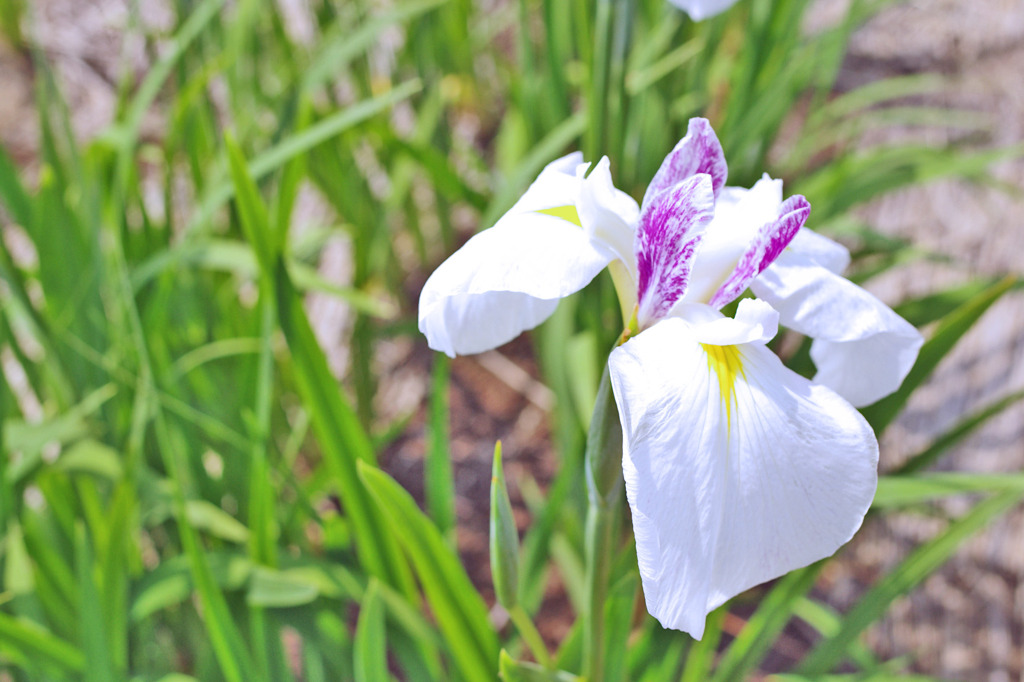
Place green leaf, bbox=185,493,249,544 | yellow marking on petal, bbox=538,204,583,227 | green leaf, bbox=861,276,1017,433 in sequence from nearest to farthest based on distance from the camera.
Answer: yellow marking on petal, bbox=538,204,583,227 → green leaf, bbox=861,276,1017,433 → green leaf, bbox=185,493,249,544

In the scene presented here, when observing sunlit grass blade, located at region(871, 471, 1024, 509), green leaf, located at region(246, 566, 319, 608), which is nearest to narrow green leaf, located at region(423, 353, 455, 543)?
green leaf, located at region(246, 566, 319, 608)


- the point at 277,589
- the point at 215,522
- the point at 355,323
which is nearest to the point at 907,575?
the point at 277,589

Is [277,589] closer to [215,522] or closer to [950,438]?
[215,522]

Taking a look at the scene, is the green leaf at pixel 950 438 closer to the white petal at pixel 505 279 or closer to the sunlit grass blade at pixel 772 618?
the sunlit grass blade at pixel 772 618

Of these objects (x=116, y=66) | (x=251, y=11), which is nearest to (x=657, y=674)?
(x=251, y=11)

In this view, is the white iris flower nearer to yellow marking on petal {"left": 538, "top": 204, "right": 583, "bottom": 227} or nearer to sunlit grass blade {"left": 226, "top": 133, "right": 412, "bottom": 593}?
yellow marking on petal {"left": 538, "top": 204, "right": 583, "bottom": 227}

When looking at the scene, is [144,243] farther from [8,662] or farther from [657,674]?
[657,674]

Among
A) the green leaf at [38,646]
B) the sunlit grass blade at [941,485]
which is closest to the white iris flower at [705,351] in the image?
the sunlit grass blade at [941,485]
